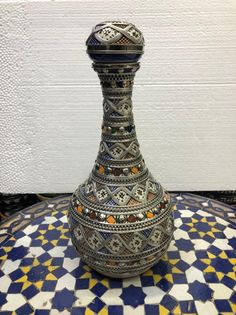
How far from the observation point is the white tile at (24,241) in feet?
3.04

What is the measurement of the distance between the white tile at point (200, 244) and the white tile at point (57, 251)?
0.38 m

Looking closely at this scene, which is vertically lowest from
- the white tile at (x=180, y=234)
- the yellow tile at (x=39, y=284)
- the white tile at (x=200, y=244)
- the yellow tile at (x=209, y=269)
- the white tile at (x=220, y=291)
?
the white tile at (x=180, y=234)

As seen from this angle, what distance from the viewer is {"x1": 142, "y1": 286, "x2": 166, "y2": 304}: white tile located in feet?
2.30

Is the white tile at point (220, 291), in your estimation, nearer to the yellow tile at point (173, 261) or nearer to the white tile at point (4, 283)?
the yellow tile at point (173, 261)

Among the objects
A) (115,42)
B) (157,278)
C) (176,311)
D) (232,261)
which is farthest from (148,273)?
(115,42)

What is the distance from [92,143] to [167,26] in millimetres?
573

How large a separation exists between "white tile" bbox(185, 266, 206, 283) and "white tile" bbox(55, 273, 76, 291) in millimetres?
289

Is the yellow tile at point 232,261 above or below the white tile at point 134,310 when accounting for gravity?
below

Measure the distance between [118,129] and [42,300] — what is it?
1.43 ft

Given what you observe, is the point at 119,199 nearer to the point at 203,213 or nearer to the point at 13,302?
the point at 13,302

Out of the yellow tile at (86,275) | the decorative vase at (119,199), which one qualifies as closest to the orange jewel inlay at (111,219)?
the decorative vase at (119,199)

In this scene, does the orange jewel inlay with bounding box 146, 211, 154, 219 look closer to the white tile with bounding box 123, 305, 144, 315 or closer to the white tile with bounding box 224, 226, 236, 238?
the white tile with bounding box 123, 305, 144, 315

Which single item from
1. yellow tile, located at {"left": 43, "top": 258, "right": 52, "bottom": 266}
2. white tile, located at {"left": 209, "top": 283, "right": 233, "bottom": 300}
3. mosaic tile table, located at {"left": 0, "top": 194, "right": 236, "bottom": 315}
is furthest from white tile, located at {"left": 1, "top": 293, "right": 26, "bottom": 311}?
white tile, located at {"left": 209, "top": 283, "right": 233, "bottom": 300}

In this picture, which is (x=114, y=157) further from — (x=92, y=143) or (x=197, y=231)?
(x=92, y=143)
